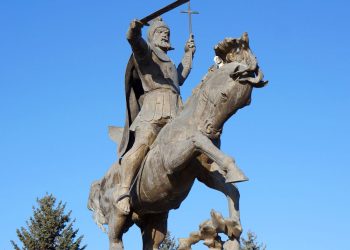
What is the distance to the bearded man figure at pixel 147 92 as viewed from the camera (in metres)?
8.52

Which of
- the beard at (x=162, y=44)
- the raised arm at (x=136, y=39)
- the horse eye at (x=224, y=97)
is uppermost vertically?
the beard at (x=162, y=44)

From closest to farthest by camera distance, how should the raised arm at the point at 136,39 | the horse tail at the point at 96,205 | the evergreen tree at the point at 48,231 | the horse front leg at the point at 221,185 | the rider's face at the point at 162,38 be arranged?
the horse front leg at the point at 221,185 → the raised arm at the point at 136,39 → the rider's face at the point at 162,38 → the horse tail at the point at 96,205 → the evergreen tree at the point at 48,231

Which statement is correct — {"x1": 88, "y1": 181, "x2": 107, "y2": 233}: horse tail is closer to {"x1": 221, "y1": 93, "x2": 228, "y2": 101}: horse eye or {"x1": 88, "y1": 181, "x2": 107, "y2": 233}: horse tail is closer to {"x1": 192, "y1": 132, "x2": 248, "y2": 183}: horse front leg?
{"x1": 192, "y1": 132, "x2": 248, "y2": 183}: horse front leg

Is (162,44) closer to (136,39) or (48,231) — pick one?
(136,39)

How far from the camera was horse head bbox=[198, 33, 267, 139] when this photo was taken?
24.5 ft

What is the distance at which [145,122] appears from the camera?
28.7 ft

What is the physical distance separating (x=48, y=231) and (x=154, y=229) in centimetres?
1866

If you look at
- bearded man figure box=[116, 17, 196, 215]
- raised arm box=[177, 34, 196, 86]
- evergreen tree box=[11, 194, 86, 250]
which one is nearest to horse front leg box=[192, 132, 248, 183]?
bearded man figure box=[116, 17, 196, 215]

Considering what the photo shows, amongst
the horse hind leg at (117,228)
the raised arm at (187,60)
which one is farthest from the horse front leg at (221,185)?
the raised arm at (187,60)

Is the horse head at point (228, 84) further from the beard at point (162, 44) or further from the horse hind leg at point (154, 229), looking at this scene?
the horse hind leg at point (154, 229)

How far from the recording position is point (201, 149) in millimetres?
7496

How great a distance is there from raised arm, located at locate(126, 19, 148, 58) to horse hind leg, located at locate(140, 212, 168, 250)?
237 centimetres

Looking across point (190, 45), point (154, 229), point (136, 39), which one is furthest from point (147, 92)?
point (154, 229)

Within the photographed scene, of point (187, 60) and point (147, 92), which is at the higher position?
point (187, 60)
